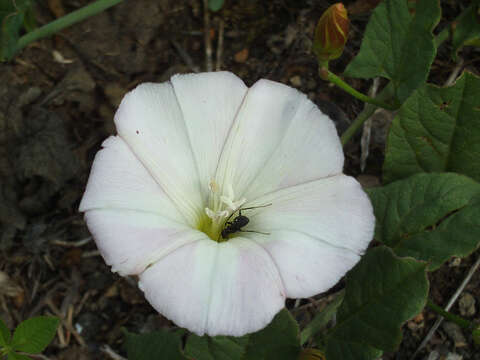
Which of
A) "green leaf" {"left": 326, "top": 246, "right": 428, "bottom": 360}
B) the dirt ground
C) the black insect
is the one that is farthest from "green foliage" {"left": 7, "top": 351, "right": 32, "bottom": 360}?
"green leaf" {"left": 326, "top": 246, "right": 428, "bottom": 360}

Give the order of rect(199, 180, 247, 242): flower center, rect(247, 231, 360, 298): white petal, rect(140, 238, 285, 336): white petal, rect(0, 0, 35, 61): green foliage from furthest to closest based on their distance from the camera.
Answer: rect(0, 0, 35, 61): green foliage < rect(199, 180, 247, 242): flower center < rect(247, 231, 360, 298): white petal < rect(140, 238, 285, 336): white petal

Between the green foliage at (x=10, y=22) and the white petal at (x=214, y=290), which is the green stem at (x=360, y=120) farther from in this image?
the green foliage at (x=10, y=22)

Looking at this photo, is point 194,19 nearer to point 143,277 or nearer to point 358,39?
point 358,39

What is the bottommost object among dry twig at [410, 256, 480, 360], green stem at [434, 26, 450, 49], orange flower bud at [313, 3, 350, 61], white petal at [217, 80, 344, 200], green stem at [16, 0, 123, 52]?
dry twig at [410, 256, 480, 360]

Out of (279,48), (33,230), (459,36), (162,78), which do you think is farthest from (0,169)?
(459,36)

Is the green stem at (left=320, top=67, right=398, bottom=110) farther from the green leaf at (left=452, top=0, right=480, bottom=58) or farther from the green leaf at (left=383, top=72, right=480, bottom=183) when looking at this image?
the green leaf at (left=452, top=0, right=480, bottom=58)

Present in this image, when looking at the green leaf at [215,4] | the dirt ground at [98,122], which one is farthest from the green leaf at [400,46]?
the green leaf at [215,4]

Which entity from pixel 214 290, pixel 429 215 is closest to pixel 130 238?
pixel 214 290
